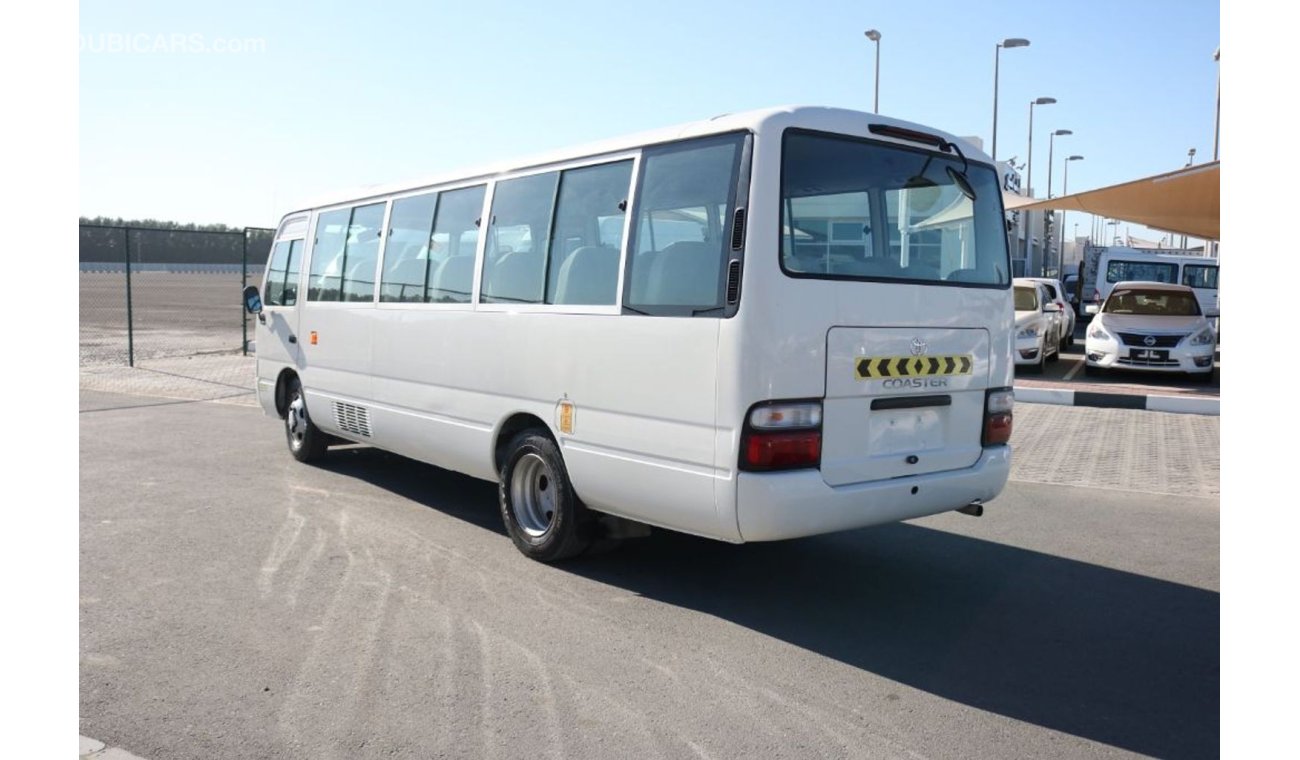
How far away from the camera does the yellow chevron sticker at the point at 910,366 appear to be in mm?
5141

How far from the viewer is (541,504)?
6324 mm

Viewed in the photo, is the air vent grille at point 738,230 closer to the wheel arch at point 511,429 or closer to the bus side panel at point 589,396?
the bus side panel at point 589,396

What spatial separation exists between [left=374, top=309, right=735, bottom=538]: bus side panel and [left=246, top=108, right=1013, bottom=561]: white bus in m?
0.01

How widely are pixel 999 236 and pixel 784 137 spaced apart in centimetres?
168

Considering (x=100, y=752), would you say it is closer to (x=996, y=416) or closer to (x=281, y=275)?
(x=996, y=416)

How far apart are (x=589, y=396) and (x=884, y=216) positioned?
1780 mm

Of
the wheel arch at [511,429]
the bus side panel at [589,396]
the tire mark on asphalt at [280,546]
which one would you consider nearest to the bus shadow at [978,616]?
the bus side panel at [589,396]

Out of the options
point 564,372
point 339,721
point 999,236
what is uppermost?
point 999,236

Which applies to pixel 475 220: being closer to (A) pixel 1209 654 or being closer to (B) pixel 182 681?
(B) pixel 182 681

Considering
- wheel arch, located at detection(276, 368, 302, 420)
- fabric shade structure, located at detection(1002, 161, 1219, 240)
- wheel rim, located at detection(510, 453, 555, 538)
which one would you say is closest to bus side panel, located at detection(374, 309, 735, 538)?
wheel rim, located at detection(510, 453, 555, 538)

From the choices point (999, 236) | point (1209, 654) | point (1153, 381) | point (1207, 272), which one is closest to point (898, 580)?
point (1209, 654)

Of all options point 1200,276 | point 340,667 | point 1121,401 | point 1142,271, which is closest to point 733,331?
point 340,667

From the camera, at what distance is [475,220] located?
270 inches
